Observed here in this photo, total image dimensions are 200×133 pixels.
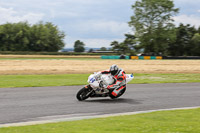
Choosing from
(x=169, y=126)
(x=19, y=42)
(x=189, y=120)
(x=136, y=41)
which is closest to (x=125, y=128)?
(x=169, y=126)

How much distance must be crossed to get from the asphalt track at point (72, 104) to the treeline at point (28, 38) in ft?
236

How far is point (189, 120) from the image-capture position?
304 inches

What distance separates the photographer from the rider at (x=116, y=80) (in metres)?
11.8

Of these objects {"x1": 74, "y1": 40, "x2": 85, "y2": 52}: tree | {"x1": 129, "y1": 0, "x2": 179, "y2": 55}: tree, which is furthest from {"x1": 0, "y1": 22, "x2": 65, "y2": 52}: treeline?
{"x1": 74, "y1": 40, "x2": 85, "y2": 52}: tree

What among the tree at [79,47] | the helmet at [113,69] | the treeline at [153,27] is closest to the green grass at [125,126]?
the helmet at [113,69]

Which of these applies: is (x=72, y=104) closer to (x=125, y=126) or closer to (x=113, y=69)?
(x=113, y=69)

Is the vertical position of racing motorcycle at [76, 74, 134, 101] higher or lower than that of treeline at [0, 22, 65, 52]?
lower

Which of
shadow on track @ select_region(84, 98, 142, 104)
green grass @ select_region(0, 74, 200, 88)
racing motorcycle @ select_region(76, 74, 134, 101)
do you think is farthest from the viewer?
green grass @ select_region(0, 74, 200, 88)

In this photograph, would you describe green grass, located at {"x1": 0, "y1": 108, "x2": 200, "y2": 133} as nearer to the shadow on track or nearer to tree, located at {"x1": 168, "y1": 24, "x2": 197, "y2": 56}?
the shadow on track

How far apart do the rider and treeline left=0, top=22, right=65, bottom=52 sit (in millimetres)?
73065

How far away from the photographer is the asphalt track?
9078 millimetres

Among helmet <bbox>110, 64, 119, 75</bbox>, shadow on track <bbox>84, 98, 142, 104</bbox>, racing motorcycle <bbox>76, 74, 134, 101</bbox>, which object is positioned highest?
helmet <bbox>110, 64, 119, 75</bbox>

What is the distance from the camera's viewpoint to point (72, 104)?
1105 centimetres

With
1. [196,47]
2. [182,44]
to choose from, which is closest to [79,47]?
[182,44]
